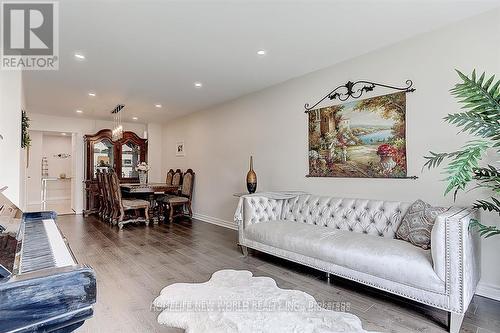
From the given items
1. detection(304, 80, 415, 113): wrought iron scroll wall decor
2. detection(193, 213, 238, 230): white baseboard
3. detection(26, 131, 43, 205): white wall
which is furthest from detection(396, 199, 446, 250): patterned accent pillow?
detection(26, 131, 43, 205): white wall

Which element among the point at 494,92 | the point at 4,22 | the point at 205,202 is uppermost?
the point at 4,22

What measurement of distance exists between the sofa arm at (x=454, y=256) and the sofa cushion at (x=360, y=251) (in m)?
0.07

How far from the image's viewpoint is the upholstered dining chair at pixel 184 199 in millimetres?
6031

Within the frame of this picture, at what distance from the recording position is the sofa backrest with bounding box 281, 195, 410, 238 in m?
2.81

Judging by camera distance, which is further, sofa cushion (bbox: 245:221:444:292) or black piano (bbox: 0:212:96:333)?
sofa cushion (bbox: 245:221:444:292)

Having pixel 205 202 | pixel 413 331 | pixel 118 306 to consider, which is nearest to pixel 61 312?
pixel 118 306

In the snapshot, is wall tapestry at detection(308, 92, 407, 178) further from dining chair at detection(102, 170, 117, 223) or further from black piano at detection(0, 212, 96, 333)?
dining chair at detection(102, 170, 117, 223)

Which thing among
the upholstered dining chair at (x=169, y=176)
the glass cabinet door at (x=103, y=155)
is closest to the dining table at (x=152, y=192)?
the upholstered dining chair at (x=169, y=176)

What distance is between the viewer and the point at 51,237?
147 cm

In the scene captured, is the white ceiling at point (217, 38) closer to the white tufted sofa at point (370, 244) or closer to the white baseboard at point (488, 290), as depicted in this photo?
the white tufted sofa at point (370, 244)

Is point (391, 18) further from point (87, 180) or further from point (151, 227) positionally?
point (87, 180)

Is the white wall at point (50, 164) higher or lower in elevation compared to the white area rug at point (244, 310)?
higher

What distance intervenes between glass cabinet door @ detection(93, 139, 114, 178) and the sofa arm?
24.3 feet

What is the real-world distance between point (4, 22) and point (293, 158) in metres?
3.58
